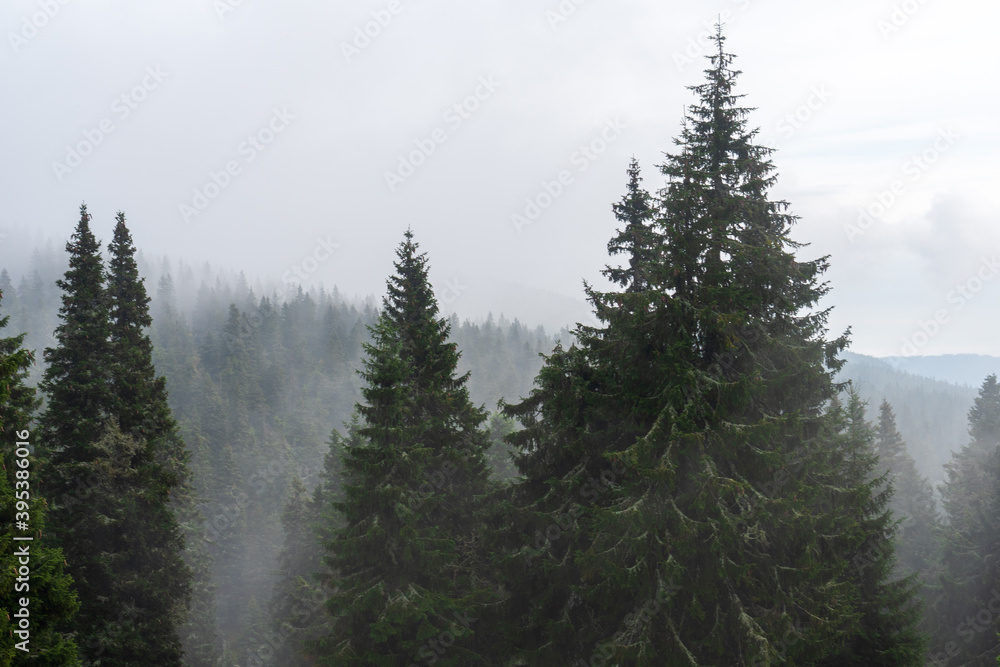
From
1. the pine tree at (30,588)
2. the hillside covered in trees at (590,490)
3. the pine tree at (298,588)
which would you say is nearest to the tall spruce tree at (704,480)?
the hillside covered in trees at (590,490)

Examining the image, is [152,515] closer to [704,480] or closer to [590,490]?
[590,490]

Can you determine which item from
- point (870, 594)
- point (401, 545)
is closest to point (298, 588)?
point (401, 545)

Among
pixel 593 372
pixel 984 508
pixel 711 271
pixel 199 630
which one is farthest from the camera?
pixel 199 630

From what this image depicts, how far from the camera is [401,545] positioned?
51.1 ft

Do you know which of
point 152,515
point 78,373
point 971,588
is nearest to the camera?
point 78,373

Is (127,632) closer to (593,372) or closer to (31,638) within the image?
(31,638)

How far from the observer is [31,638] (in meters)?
9.55

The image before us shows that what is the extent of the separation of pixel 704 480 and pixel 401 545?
347 inches

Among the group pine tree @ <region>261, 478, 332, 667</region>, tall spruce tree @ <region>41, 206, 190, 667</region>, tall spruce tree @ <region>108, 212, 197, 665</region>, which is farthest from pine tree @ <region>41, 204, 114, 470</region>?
pine tree @ <region>261, 478, 332, 667</region>

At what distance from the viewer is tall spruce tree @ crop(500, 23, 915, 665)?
10.6m

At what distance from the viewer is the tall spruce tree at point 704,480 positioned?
10.6 meters

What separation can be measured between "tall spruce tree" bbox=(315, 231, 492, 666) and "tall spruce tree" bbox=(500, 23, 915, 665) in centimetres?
213

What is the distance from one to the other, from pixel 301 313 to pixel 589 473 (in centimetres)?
14142

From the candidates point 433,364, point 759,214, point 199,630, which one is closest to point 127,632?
point 433,364
